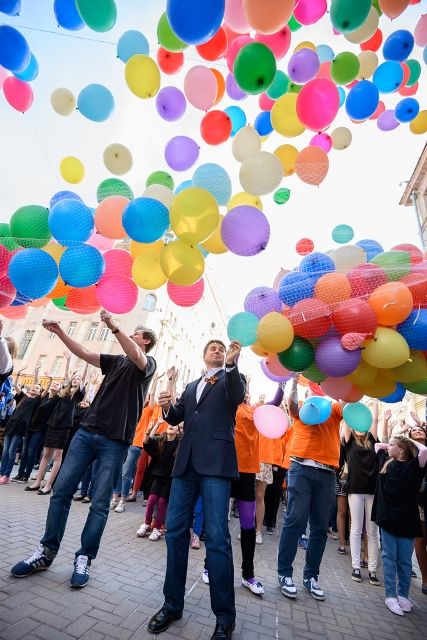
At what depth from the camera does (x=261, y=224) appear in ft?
9.64

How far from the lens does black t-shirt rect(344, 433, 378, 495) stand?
450 cm

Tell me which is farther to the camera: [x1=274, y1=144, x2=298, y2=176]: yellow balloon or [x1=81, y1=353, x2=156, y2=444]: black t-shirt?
[x1=274, y1=144, x2=298, y2=176]: yellow balloon

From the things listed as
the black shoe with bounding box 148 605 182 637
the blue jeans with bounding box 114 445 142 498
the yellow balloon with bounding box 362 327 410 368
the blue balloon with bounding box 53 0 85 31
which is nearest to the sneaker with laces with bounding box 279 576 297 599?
the black shoe with bounding box 148 605 182 637

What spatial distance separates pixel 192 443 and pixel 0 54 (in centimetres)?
419

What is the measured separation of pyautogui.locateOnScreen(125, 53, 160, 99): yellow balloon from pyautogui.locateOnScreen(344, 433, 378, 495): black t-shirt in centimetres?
517

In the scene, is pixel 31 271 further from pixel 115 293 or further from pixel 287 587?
pixel 287 587

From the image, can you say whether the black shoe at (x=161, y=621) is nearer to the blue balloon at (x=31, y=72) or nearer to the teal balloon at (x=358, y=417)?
the teal balloon at (x=358, y=417)

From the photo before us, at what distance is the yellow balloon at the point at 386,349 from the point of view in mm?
2619

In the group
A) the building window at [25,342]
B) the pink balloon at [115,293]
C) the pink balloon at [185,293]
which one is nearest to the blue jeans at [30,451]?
the pink balloon at [115,293]

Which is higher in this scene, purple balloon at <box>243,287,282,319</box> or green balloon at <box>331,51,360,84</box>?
green balloon at <box>331,51,360,84</box>

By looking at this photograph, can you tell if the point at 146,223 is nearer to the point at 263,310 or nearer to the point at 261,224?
the point at 261,224

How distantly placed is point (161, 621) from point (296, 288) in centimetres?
243

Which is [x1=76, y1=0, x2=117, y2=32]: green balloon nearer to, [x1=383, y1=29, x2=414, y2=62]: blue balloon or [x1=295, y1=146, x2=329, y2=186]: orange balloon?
[x1=295, y1=146, x2=329, y2=186]: orange balloon

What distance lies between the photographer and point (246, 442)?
3764 mm
